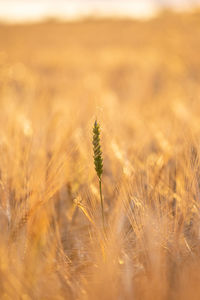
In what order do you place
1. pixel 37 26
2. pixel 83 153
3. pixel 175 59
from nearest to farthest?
pixel 83 153
pixel 175 59
pixel 37 26

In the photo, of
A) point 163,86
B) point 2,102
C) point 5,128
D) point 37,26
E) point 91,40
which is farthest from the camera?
point 37,26

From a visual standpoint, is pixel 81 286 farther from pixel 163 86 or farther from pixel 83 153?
pixel 163 86

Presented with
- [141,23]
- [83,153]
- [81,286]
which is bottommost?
[81,286]

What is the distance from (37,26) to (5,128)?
10.3 meters

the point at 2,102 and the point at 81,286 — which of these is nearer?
the point at 81,286

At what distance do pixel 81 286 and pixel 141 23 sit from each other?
30.7ft

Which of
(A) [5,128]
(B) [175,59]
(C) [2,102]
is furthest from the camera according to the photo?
(B) [175,59]

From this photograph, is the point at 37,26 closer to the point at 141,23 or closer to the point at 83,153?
the point at 141,23

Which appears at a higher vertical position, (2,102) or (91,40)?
(91,40)

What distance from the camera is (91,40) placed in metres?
8.21

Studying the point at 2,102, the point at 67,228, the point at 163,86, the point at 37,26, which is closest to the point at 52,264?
the point at 67,228

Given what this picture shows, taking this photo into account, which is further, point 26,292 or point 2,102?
point 2,102

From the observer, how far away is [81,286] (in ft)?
2.17

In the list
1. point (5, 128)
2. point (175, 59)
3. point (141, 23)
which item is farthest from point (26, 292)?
point (141, 23)
